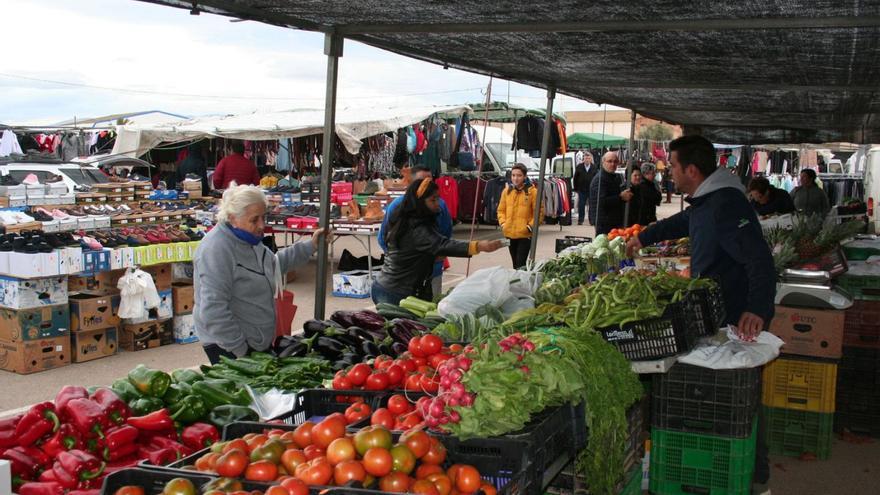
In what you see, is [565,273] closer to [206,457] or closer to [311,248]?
[311,248]

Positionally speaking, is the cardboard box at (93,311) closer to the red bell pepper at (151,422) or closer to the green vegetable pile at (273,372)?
the green vegetable pile at (273,372)

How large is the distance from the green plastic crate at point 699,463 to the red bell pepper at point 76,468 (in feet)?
9.63

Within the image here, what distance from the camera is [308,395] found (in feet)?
11.3

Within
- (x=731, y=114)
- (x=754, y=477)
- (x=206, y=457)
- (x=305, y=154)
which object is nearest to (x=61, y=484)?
(x=206, y=457)

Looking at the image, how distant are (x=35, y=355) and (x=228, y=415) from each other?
540 centimetres

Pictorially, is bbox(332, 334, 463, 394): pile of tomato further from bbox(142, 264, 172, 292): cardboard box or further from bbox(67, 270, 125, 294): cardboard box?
bbox(142, 264, 172, 292): cardboard box

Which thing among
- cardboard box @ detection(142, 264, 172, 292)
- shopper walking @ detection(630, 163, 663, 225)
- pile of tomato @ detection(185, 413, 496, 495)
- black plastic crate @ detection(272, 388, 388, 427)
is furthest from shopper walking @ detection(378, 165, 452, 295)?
shopper walking @ detection(630, 163, 663, 225)

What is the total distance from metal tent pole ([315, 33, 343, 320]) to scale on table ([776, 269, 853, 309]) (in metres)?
3.35

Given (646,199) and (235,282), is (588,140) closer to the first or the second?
(646,199)

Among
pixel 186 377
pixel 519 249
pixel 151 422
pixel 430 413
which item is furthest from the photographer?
pixel 519 249

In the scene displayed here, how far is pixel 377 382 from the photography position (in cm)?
343

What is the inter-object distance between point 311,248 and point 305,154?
41.6ft

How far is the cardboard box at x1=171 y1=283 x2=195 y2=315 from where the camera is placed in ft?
30.3

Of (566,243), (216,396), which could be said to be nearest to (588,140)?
(566,243)
